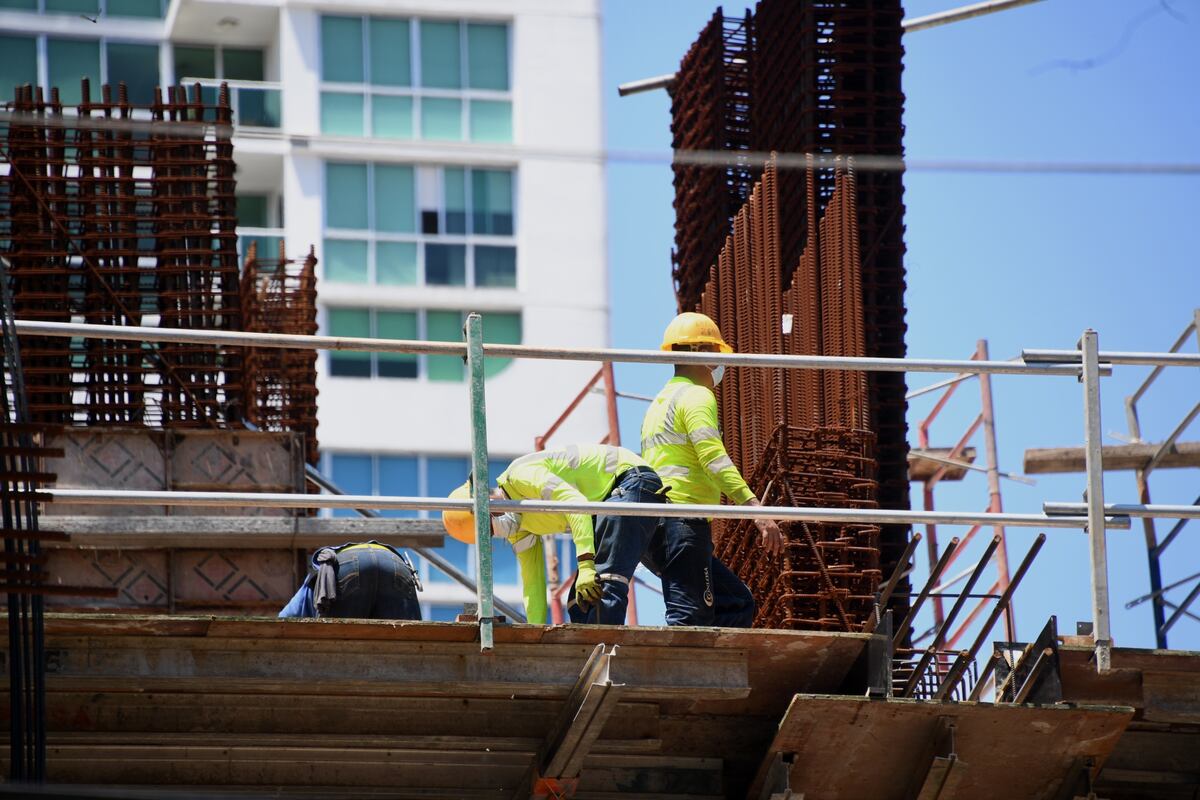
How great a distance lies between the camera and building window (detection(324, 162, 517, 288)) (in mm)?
49438

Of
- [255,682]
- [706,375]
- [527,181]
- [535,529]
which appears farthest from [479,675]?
[527,181]

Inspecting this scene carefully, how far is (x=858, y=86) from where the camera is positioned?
19.0 m

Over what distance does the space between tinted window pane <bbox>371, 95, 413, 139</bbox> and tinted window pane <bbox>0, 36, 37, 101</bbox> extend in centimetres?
704

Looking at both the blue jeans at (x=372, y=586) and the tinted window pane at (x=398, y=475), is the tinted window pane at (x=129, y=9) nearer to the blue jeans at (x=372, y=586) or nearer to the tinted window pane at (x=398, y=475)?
the tinted window pane at (x=398, y=475)

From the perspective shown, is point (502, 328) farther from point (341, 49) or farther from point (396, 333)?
point (341, 49)

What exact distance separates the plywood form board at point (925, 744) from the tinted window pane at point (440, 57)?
40.2 m

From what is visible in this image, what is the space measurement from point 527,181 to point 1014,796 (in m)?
40.9

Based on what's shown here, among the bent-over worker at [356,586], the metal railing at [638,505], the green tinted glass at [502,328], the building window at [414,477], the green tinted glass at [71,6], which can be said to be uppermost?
the green tinted glass at [71,6]

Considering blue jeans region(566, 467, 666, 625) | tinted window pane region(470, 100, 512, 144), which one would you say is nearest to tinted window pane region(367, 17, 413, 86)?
tinted window pane region(470, 100, 512, 144)

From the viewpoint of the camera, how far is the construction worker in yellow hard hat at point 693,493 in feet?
38.7

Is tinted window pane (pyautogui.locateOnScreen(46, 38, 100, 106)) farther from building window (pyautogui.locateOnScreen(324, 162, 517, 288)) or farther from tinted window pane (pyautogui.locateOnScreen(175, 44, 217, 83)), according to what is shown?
building window (pyautogui.locateOnScreen(324, 162, 517, 288))

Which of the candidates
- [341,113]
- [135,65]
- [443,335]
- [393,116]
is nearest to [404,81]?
[393,116]

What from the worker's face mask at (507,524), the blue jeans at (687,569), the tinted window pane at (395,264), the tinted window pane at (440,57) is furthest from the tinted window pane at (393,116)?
the blue jeans at (687,569)

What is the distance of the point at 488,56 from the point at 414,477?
938 centimetres
